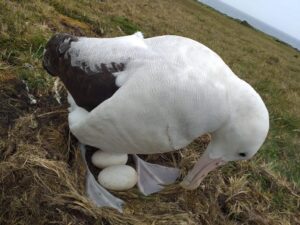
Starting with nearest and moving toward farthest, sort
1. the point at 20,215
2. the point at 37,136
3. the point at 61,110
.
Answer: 1. the point at 20,215
2. the point at 37,136
3. the point at 61,110

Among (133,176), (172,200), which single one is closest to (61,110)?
(133,176)

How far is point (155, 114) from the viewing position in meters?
3.12

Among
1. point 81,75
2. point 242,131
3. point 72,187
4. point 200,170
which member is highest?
point 242,131

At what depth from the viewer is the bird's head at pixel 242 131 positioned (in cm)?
326

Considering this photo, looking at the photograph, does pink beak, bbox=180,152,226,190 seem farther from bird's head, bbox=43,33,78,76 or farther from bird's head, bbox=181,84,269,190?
bird's head, bbox=43,33,78,76

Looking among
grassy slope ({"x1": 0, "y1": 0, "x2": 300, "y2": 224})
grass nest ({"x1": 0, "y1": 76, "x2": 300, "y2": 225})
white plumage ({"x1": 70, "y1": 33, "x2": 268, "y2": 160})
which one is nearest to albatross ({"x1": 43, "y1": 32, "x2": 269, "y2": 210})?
white plumage ({"x1": 70, "y1": 33, "x2": 268, "y2": 160})

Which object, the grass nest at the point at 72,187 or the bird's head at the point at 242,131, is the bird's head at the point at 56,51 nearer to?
the grass nest at the point at 72,187

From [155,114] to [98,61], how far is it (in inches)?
20.1

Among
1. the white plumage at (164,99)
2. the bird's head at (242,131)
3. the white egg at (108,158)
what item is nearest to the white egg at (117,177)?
the white egg at (108,158)

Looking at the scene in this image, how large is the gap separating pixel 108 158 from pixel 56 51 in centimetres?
74

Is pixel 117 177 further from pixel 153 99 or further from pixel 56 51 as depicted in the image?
pixel 56 51

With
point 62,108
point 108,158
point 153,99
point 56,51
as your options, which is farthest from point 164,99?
point 62,108

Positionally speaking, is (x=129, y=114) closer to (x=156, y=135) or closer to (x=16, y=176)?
(x=156, y=135)

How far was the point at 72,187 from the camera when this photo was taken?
10.9 feet
